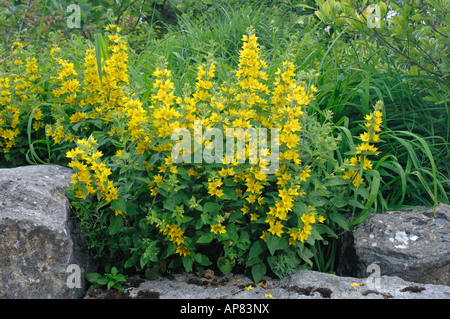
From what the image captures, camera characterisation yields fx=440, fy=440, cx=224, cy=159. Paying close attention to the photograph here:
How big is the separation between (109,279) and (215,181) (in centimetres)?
70

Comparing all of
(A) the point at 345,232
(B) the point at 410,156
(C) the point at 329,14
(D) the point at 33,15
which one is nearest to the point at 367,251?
(A) the point at 345,232

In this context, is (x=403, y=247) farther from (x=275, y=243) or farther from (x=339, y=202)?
(x=275, y=243)

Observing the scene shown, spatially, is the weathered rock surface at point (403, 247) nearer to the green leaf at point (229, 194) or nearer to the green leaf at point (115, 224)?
the green leaf at point (229, 194)

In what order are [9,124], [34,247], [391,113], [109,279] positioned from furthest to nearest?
[391,113]
[9,124]
[109,279]
[34,247]

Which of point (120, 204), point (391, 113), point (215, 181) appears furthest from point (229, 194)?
point (391, 113)

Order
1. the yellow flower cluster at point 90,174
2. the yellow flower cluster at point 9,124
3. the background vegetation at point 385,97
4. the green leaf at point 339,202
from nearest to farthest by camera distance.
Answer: the yellow flower cluster at point 90,174 < the green leaf at point 339,202 < the background vegetation at point 385,97 < the yellow flower cluster at point 9,124

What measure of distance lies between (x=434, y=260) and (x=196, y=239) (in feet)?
4.04

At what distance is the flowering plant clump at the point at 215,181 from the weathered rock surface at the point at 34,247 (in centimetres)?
12

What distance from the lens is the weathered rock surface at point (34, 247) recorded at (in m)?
1.98

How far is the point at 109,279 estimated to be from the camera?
6.89 ft

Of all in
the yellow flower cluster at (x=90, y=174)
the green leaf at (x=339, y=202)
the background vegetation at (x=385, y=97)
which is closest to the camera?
the yellow flower cluster at (x=90, y=174)

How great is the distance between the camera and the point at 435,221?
2.42 meters

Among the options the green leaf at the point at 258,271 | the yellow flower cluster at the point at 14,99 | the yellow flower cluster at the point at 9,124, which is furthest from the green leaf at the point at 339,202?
the yellow flower cluster at the point at 9,124

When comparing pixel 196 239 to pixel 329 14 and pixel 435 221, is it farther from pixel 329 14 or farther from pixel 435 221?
pixel 329 14
